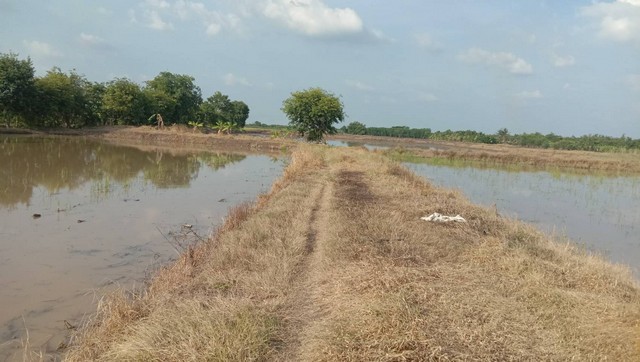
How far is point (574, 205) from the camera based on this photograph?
1766 centimetres

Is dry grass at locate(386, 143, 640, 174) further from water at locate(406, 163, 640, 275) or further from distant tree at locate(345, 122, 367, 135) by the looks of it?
distant tree at locate(345, 122, 367, 135)

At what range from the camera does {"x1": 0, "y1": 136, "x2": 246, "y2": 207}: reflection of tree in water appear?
15.0 meters

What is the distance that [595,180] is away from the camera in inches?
1097

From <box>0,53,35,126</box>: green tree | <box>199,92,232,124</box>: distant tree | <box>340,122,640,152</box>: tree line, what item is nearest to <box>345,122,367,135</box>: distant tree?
<box>340,122,640,152</box>: tree line

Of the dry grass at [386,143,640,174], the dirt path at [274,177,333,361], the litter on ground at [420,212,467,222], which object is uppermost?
the dry grass at [386,143,640,174]

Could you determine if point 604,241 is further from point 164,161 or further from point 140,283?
point 164,161

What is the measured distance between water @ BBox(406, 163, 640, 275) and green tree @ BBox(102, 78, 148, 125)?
36.2m

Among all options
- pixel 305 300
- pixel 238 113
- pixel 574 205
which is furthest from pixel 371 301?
pixel 238 113

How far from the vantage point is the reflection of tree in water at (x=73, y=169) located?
14992mm

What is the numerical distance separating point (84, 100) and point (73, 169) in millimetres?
31943

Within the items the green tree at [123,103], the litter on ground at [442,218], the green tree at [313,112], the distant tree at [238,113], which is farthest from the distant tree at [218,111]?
the litter on ground at [442,218]

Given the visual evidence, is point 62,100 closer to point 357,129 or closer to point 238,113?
point 238,113

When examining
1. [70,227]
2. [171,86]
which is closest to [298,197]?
[70,227]

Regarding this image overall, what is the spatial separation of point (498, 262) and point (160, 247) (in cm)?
625
